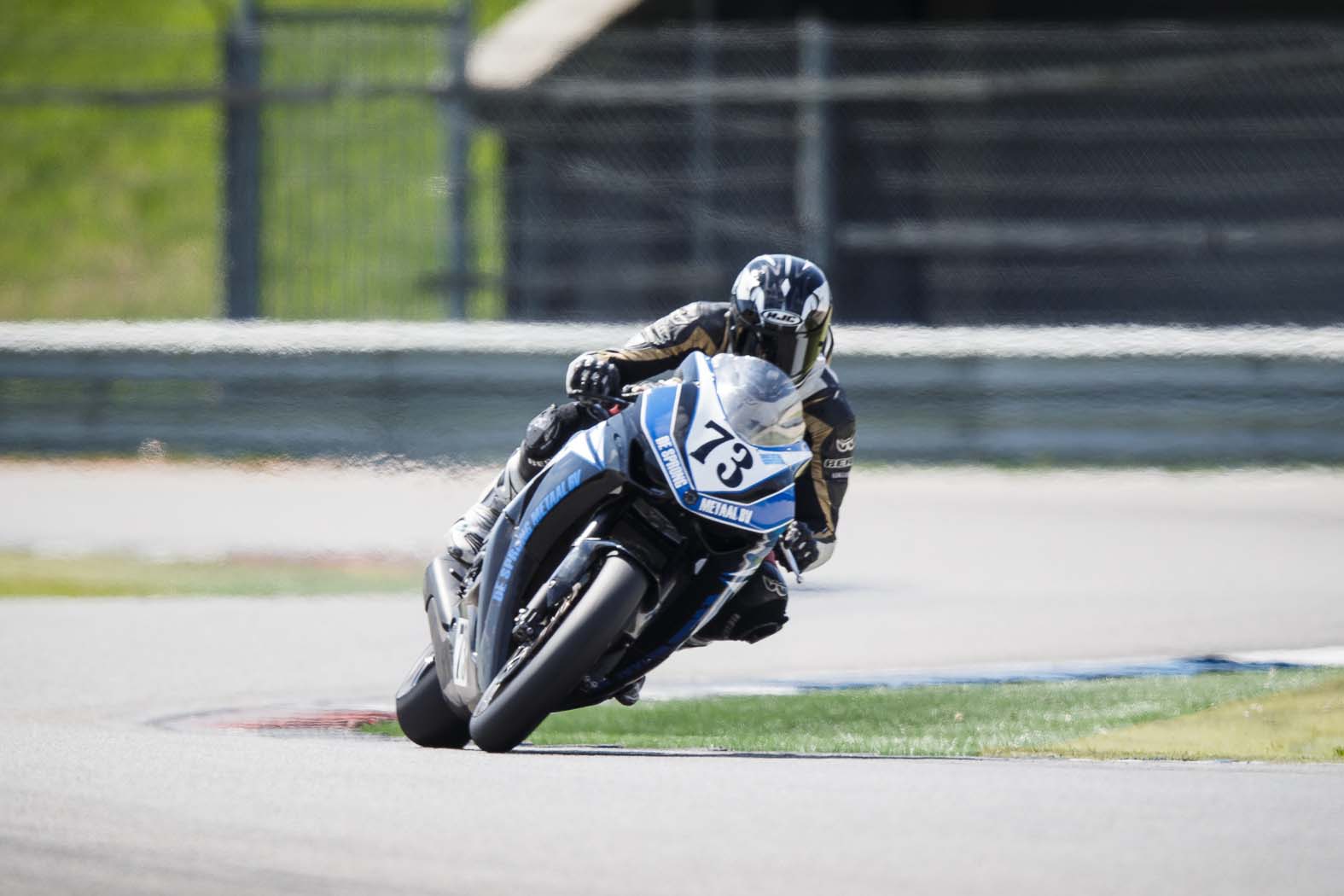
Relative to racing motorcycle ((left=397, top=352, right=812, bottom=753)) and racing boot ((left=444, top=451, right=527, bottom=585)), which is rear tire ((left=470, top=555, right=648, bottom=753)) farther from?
racing boot ((left=444, top=451, right=527, bottom=585))

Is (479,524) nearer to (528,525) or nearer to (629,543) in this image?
(528,525)

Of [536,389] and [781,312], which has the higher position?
[781,312]

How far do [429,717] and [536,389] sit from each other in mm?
9372

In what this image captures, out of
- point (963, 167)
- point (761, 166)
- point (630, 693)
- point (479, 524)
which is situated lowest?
point (963, 167)

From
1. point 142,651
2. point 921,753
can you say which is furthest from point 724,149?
point 921,753

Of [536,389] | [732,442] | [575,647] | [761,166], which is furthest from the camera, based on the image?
[761,166]

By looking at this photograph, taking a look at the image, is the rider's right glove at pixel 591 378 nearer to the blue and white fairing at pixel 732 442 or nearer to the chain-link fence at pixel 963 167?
the blue and white fairing at pixel 732 442

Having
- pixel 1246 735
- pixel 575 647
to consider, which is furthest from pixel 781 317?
pixel 1246 735

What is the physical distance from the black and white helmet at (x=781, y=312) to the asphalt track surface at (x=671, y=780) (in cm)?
120

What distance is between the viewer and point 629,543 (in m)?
6.29

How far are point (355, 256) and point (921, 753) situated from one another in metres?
11.3

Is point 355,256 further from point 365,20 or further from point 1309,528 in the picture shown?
point 1309,528

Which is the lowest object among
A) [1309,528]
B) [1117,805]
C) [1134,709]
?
[1309,528]

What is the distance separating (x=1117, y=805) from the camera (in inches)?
216
